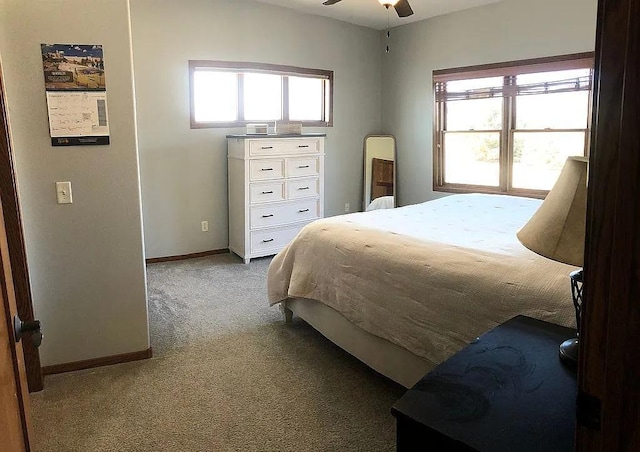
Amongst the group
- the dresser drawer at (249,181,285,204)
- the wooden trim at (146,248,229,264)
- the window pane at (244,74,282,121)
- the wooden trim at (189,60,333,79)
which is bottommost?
the wooden trim at (146,248,229,264)

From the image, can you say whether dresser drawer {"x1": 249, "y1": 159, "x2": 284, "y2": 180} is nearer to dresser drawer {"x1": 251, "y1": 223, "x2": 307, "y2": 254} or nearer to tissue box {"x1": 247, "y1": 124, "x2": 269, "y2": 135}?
tissue box {"x1": 247, "y1": 124, "x2": 269, "y2": 135}

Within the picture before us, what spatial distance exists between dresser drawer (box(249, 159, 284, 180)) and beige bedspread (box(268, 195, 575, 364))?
185 cm

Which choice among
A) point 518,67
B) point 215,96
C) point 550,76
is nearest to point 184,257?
point 215,96

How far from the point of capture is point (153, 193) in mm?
4984

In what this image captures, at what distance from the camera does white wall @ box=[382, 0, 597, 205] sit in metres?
4.64

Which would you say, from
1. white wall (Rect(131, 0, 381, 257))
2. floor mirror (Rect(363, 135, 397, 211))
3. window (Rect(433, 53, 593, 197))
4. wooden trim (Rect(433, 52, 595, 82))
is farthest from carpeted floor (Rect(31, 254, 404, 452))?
wooden trim (Rect(433, 52, 595, 82))

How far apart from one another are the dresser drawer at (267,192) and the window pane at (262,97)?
95 cm

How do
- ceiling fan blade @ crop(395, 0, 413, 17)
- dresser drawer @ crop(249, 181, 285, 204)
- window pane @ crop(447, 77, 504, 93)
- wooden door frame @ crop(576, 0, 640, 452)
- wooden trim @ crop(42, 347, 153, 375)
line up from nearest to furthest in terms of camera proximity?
wooden door frame @ crop(576, 0, 640, 452)
wooden trim @ crop(42, 347, 153, 375)
ceiling fan blade @ crop(395, 0, 413, 17)
dresser drawer @ crop(249, 181, 285, 204)
window pane @ crop(447, 77, 504, 93)

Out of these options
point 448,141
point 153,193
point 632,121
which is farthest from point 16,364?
point 448,141

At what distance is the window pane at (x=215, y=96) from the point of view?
204 inches

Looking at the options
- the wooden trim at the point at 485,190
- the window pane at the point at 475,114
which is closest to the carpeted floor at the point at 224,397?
the wooden trim at the point at 485,190

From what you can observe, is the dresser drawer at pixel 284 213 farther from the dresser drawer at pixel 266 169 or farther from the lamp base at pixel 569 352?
the lamp base at pixel 569 352

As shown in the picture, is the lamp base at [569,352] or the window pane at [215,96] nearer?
the lamp base at [569,352]

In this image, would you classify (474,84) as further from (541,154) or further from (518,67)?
(541,154)
